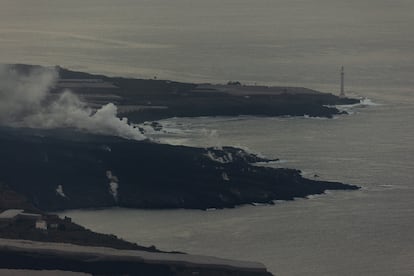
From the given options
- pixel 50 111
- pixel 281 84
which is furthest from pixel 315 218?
pixel 281 84

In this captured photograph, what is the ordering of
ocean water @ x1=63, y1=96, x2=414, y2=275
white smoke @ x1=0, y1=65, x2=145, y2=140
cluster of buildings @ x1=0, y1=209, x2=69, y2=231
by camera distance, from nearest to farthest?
ocean water @ x1=63, y1=96, x2=414, y2=275
cluster of buildings @ x1=0, y1=209, x2=69, y2=231
white smoke @ x1=0, y1=65, x2=145, y2=140

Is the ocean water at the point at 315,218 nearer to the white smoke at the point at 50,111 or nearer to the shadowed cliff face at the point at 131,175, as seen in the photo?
the shadowed cliff face at the point at 131,175

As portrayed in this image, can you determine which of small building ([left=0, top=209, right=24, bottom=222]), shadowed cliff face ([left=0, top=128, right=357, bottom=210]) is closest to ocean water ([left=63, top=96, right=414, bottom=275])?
shadowed cliff face ([left=0, top=128, right=357, bottom=210])

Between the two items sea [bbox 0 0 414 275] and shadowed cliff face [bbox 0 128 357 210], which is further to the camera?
shadowed cliff face [bbox 0 128 357 210]

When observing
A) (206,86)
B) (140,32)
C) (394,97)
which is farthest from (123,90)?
(140,32)

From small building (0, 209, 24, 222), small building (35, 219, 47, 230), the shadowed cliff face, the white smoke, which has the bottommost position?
small building (35, 219, 47, 230)

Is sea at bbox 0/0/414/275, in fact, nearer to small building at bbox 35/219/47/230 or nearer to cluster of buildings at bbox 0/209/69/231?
cluster of buildings at bbox 0/209/69/231

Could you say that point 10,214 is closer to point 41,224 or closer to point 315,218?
point 41,224
